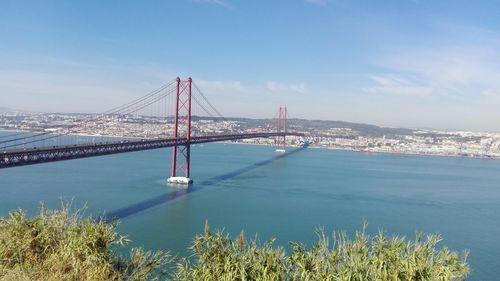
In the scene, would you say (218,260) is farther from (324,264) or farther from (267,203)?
(267,203)

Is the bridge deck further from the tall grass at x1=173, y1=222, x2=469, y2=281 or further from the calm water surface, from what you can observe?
the tall grass at x1=173, y1=222, x2=469, y2=281

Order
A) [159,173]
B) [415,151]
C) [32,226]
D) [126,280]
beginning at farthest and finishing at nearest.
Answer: [415,151]
[159,173]
[32,226]
[126,280]

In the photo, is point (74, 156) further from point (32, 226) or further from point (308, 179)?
point (308, 179)

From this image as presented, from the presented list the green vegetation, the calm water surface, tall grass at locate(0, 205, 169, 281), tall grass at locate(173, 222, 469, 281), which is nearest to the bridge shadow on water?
the calm water surface

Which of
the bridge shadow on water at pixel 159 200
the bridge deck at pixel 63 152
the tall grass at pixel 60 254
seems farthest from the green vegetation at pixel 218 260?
the bridge deck at pixel 63 152

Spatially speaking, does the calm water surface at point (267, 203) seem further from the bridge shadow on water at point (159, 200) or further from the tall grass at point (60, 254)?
the tall grass at point (60, 254)

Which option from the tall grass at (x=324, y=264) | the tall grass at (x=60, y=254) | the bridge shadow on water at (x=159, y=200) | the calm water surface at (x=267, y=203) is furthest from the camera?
the bridge shadow on water at (x=159, y=200)

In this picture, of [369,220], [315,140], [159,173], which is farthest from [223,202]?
[315,140]
